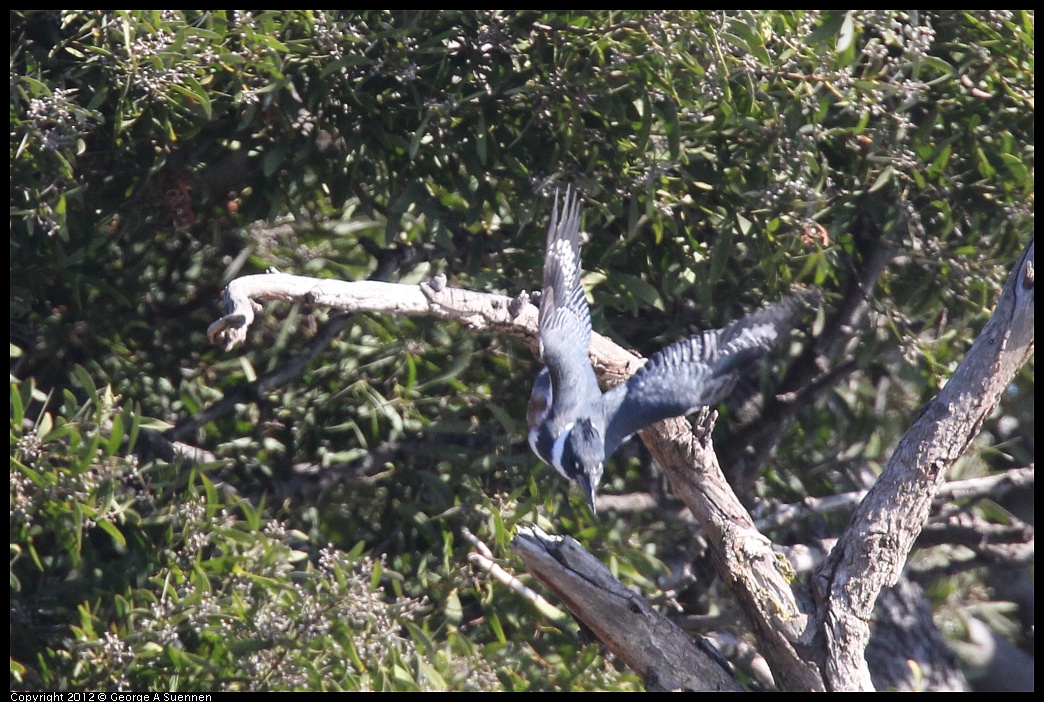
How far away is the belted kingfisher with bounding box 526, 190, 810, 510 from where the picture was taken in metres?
1.86

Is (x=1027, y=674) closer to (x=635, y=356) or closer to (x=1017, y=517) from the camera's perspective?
(x=1017, y=517)

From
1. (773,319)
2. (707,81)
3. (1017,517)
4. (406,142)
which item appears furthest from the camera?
(1017,517)

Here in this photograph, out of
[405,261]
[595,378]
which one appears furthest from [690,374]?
[405,261]

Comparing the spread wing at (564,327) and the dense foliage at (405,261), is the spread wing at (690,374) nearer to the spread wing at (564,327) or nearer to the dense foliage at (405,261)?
the spread wing at (564,327)

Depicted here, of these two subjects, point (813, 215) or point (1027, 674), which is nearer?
point (813, 215)

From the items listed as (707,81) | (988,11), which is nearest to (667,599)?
(707,81)

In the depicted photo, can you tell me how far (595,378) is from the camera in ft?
6.56

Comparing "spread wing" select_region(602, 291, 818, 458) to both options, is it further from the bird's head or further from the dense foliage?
the dense foliage

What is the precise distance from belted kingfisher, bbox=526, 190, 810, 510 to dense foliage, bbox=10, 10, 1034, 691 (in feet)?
1.06

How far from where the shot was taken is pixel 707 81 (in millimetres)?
2080

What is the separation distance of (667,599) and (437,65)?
4.24ft

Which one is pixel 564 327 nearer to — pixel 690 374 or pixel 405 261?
pixel 690 374

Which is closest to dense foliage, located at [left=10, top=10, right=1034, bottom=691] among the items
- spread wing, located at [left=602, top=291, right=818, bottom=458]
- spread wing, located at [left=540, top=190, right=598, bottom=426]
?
spread wing, located at [left=540, top=190, right=598, bottom=426]

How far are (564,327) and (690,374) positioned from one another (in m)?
0.24
